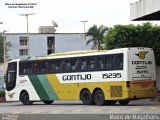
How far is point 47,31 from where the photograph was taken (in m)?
108

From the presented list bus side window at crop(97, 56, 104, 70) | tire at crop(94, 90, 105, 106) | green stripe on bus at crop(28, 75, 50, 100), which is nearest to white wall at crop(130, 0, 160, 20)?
bus side window at crop(97, 56, 104, 70)

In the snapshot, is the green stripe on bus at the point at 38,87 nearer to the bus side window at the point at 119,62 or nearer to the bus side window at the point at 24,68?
the bus side window at the point at 24,68

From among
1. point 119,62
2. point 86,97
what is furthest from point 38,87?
point 119,62

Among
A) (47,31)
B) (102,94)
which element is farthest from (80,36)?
(102,94)

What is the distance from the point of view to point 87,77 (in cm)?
3189

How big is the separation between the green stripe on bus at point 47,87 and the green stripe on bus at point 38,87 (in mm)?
245

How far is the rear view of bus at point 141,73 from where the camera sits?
29.6 metres

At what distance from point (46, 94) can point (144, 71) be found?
25.7 feet

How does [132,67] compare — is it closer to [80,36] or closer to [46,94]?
[46,94]

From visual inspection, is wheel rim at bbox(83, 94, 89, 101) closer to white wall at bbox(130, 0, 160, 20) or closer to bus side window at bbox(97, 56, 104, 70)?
bus side window at bbox(97, 56, 104, 70)

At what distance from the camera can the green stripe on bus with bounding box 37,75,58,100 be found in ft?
114

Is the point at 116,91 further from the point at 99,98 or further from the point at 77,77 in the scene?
the point at 77,77

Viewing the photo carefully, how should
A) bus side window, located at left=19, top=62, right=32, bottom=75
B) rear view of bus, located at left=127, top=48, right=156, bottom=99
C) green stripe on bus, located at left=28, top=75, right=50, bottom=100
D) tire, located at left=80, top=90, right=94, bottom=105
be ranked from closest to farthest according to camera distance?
rear view of bus, located at left=127, top=48, right=156, bottom=99 → tire, located at left=80, top=90, right=94, bottom=105 → green stripe on bus, located at left=28, top=75, right=50, bottom=100 → bus side window, located at left=19, top=62, right=32, bottom=75

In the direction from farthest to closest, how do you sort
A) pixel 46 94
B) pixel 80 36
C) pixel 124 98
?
pixel 80 36
pixel 46 94
pixel 124 98
